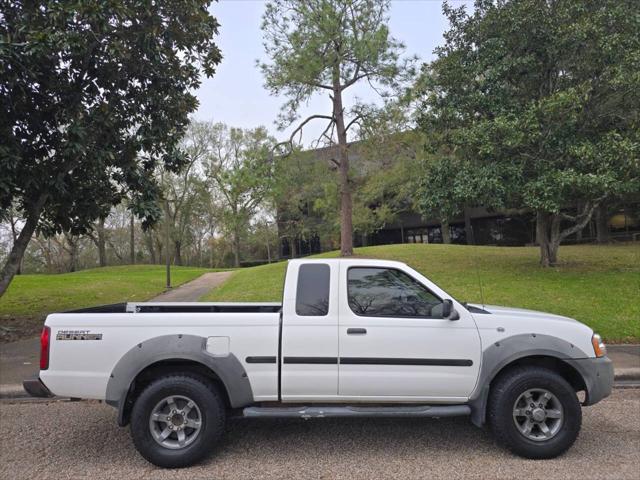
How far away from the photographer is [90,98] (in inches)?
370

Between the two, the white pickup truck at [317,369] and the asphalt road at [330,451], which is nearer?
the asphalt road at [330,451]

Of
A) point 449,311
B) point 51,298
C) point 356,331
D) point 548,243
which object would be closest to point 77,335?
point 356,331

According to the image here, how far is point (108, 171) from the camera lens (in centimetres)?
1109

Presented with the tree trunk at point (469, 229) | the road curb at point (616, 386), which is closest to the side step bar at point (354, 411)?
the road curb at point (616, 386)

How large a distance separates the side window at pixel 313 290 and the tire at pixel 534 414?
5.81 ft

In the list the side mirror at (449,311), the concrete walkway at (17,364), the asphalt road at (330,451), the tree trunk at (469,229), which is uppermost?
the tree trunk at (469,229)

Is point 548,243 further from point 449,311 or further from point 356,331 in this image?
point 356,331

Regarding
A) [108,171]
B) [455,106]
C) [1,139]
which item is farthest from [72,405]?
[455,106]

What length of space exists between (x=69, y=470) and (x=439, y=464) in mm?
3226

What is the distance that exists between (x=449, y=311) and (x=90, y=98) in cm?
852

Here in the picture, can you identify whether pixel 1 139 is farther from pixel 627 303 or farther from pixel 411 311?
pixel 627 303

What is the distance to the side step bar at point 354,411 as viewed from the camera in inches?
163

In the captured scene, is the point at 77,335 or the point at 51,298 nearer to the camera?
the point at 77,335

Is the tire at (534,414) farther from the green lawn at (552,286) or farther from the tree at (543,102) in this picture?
the tree at (543,102)
